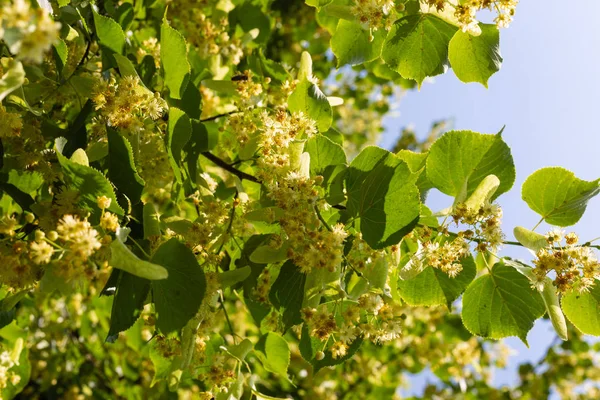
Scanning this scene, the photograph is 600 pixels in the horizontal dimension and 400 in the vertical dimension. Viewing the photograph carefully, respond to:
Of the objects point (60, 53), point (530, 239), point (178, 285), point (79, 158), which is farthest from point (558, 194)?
point (60, 53)

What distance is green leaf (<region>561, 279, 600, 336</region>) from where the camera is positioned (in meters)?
1.58

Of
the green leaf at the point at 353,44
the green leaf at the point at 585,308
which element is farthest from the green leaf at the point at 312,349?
the green leaf at the point at 353,44

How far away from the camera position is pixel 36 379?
387 cm

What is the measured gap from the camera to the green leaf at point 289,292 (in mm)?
1544

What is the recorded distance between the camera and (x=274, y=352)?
1.86 meters

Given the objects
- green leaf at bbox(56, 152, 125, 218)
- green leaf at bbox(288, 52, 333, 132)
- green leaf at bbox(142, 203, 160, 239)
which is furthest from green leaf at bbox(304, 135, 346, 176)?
green leaf at bbox(56, 152, 125, 218)

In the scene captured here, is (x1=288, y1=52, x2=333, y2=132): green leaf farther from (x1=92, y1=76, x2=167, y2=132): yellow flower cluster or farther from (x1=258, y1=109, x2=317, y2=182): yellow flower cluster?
(x1=92, y1=76, x2=167, y2=132): yellow flower cluster

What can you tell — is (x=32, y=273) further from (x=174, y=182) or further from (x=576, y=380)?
(x=576, y=380)

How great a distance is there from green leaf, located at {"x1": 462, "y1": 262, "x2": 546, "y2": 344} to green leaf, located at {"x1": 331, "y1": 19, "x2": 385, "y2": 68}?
2.95ft

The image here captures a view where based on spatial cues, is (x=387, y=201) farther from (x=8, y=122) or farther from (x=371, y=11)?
(x=8, y=122)

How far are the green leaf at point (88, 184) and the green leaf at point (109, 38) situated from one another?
578mm

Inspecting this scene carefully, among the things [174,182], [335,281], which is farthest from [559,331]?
[174,182]

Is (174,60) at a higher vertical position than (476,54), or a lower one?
lower

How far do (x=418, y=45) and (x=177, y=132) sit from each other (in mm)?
872
